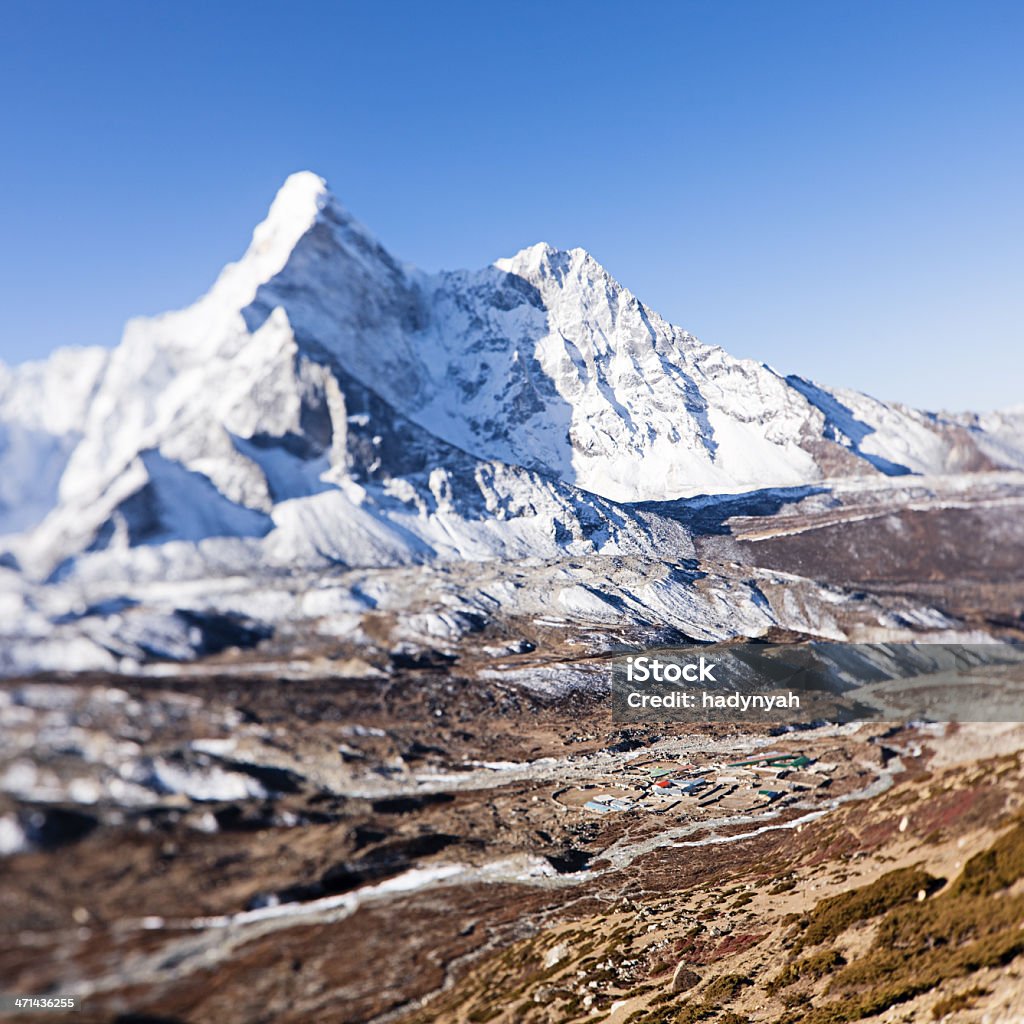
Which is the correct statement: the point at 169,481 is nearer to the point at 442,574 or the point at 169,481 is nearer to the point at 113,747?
the point at 113,747

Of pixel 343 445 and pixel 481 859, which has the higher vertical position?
pixel 343 445

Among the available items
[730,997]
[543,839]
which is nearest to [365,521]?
[543,839]

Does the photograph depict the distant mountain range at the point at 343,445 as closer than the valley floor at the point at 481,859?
No

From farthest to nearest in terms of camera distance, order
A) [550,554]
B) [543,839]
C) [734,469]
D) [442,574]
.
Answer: [734,469], [550,554], [442,574], [543,839]

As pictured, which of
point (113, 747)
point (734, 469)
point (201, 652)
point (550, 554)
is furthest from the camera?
point (734, 469)

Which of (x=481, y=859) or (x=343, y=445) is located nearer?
(x=481, y=859)

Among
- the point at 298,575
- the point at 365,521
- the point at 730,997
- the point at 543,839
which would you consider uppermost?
the point at 365,521

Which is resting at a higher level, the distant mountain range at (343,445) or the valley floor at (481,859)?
the distant mountain range at (343,445)

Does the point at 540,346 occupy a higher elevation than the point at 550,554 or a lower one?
higher
